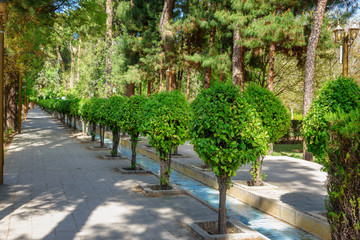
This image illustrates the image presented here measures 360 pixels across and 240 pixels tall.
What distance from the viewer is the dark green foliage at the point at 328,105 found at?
234 inches

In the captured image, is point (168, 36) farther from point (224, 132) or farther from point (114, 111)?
point (224, 132)

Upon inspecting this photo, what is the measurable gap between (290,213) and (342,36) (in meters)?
6.56

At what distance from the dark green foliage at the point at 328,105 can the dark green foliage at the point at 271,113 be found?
6.25 feet

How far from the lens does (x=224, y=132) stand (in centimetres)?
495

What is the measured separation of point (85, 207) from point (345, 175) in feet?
15.5

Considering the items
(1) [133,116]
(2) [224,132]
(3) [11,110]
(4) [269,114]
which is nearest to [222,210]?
(2) [224,132]

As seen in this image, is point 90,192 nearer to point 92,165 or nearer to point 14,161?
point 92,165

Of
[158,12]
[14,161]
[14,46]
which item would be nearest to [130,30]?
[158,12]

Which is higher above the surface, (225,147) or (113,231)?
(225,147)

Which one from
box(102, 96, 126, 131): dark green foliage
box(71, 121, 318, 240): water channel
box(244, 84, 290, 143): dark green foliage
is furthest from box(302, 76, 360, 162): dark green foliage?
box(102, 96, 126, 131): dark green foliage

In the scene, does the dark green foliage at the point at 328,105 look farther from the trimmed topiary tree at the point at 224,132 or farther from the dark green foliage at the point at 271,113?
the dark green foliage at the point at 271,113

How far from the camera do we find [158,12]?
83.6ft

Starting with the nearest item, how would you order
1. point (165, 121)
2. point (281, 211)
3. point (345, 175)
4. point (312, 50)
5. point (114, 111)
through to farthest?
point (345, 175) < point (281, 211) < point (165, 121) < point (114, 111) < point (312, 50)

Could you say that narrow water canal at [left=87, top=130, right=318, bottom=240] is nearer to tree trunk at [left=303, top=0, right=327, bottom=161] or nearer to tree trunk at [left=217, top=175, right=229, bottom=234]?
tree trunk at [left=217, top=175, right=229, bottom=234]
